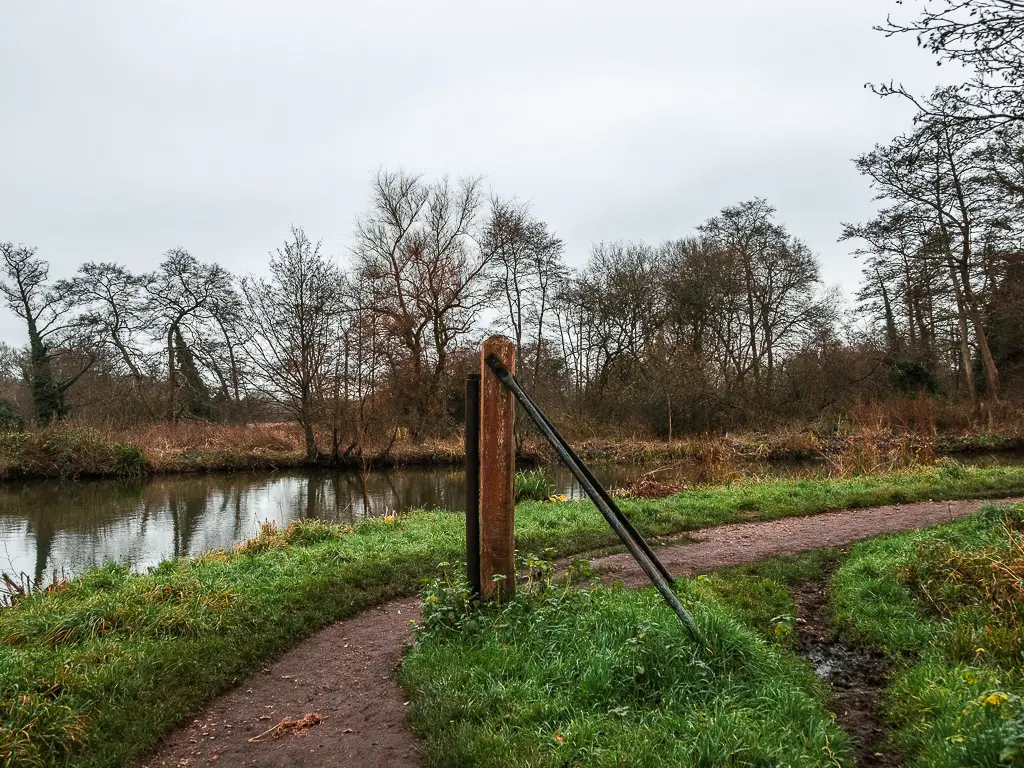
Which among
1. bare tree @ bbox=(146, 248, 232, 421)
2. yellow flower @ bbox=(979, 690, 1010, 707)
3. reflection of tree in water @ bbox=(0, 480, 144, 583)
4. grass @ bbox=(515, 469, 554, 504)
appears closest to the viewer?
yellow flower @ bbox=(979, 690, 1010, 707)

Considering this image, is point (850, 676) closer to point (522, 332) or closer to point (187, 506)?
point (187, 506)

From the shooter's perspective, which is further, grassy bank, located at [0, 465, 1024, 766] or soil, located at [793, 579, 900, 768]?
grassy bank, located at [0, 465, 1024, 766]

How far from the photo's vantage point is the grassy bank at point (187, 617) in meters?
3.64

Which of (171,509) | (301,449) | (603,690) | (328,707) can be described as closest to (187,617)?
(328,707)

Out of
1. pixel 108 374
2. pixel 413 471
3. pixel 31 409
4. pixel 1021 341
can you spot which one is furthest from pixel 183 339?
pixel 1021 341

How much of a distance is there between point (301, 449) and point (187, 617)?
75.0 ft

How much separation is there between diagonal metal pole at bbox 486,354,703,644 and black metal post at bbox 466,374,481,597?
0.38 metres

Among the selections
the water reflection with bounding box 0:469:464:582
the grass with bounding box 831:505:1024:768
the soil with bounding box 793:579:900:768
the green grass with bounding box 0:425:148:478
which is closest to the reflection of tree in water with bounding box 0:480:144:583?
the water reflection with bounding box 0:469:464:582

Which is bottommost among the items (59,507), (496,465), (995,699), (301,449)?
(59,507)

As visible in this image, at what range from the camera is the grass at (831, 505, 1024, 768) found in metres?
2.96

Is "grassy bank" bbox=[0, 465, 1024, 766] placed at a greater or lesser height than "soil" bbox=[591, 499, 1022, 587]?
greater

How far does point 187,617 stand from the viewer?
510 centimetres

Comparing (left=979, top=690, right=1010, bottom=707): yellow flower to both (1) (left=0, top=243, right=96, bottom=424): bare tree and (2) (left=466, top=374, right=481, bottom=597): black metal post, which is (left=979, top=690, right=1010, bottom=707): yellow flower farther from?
(1) (left=0, top=243, right=96, bottom=424): bare tree

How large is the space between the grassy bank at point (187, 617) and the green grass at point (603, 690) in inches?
59.4
